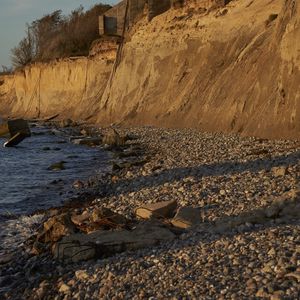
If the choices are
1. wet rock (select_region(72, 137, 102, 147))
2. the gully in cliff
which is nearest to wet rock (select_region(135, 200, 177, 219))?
wet rock (select_region(72, 137, 102, 147))

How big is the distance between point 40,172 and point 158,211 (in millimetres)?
9521

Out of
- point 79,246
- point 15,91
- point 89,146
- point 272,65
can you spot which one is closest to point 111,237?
point 79,246

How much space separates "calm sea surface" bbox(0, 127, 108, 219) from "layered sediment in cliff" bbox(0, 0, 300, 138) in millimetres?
5052

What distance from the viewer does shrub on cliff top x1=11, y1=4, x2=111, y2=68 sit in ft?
180

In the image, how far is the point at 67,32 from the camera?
58.7 m

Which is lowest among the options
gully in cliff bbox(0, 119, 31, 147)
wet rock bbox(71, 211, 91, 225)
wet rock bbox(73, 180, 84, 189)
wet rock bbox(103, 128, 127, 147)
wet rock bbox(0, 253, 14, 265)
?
gully in cliff bbox(0, 119, 31, 147)

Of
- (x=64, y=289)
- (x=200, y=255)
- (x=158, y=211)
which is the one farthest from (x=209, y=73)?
(x=64, y=289)

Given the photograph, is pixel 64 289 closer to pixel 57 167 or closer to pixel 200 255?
pixel 200 255

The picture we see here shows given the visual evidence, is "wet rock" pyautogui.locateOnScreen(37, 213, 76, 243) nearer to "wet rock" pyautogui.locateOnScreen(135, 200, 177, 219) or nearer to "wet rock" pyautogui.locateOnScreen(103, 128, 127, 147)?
"wet rock" pyautogui.locateOnScreen(135, 200, 177, 219)

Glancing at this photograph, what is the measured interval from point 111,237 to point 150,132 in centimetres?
1718

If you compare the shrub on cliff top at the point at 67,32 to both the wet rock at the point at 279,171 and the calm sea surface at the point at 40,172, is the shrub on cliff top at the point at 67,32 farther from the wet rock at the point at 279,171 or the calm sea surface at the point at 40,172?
the wet rock at the point at 279,171

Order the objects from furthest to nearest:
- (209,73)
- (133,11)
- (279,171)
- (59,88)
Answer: (59,88) < (133,11) < (209,73) < (279,171)

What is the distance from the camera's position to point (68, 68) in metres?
48.7

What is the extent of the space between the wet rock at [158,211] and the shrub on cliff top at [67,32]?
139 ft
